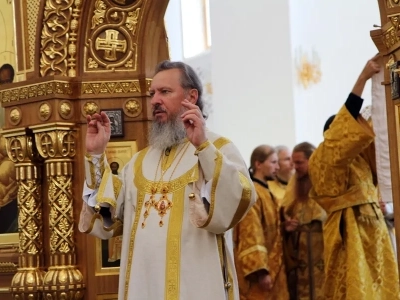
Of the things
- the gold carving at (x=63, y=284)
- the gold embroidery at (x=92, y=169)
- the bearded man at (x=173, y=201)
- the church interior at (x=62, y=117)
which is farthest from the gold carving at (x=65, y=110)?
the gold embroidery at (x=92, y=169)

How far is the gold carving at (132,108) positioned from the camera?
527cm

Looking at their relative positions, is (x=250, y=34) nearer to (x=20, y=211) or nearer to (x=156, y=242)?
(x=20, y=211)

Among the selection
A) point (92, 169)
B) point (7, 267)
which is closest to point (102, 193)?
point (92, 169)

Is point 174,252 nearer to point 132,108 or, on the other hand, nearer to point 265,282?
point 132,108

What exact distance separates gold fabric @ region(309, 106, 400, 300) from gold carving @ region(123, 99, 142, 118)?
1.23 metres

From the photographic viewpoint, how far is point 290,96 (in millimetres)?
14102

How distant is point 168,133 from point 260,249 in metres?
3.04

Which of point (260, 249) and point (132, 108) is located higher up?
point (132, 108)

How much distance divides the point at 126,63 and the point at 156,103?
1.35 m

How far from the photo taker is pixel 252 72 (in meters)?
14.6

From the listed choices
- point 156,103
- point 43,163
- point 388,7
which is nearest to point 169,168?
point 156,103

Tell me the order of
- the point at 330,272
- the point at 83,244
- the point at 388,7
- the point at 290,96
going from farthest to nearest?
the point at 290,96 → the point at 330,272 → the point at 83,244 → the point at 388,7

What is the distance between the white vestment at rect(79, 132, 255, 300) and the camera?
3.76 metres

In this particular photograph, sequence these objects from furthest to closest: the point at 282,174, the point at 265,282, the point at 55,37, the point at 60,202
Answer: the point at 282,174 < the point at 265,282 < the point at 55,37 < the point at 60,202
